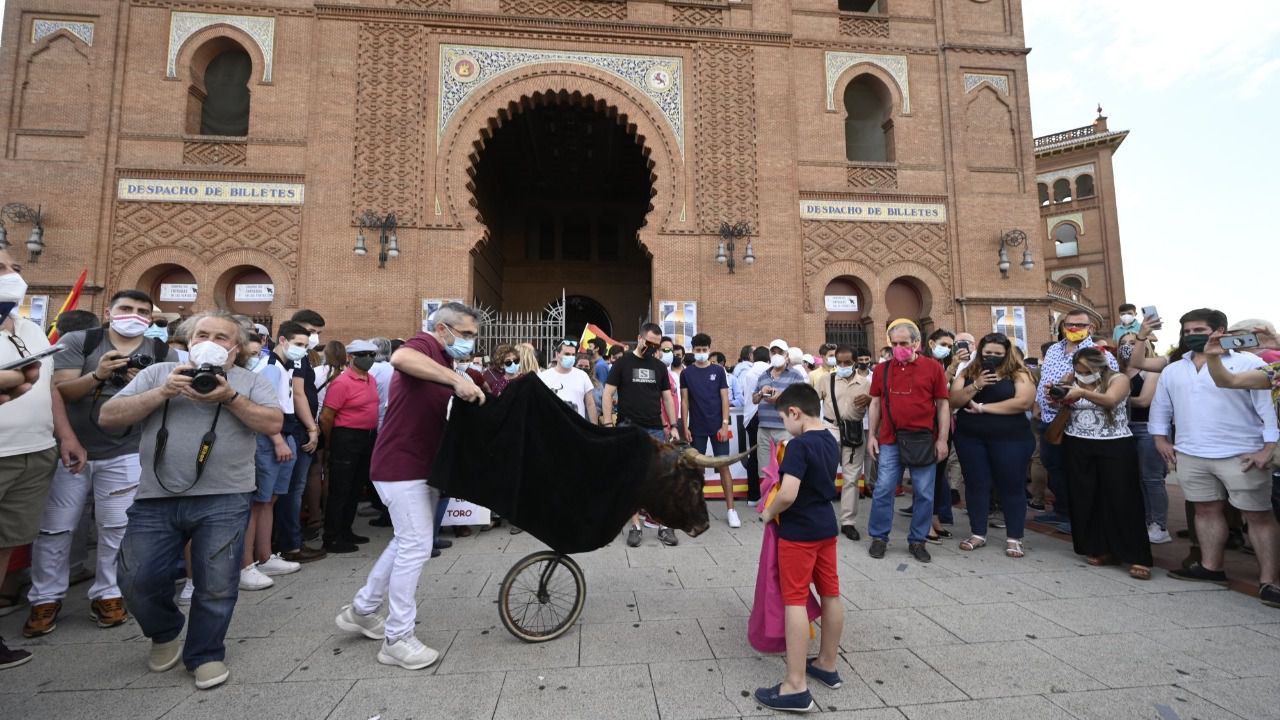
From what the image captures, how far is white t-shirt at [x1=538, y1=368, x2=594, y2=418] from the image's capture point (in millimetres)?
6466

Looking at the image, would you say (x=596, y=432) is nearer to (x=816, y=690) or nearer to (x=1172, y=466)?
(x=816, y=690)

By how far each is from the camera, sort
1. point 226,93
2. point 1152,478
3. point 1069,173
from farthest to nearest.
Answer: point 1069,173 < point 226,93 < point 1152,478

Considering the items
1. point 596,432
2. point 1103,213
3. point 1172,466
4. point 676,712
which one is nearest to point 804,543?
point 676,712

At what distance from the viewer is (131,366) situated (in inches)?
144

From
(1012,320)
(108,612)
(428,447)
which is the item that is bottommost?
(108,612)

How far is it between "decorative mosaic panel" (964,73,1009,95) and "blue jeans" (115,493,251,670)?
18.2 m

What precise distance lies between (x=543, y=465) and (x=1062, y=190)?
116 feet

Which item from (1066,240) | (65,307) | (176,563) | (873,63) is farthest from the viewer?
(1066,240)

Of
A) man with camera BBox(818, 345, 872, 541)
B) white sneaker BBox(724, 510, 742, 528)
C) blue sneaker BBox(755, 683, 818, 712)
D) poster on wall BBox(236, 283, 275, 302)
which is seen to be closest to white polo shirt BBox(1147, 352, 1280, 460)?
man with camera BBox(818, 345, 872, 541)

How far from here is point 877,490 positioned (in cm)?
524

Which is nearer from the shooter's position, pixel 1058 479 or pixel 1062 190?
pixel 1058 479

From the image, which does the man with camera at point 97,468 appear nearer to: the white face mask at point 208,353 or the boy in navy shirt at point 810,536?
the white face mask at point 208,353

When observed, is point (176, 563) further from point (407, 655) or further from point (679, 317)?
point (679, 317)

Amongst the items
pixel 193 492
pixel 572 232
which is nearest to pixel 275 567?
pixel 193 492
